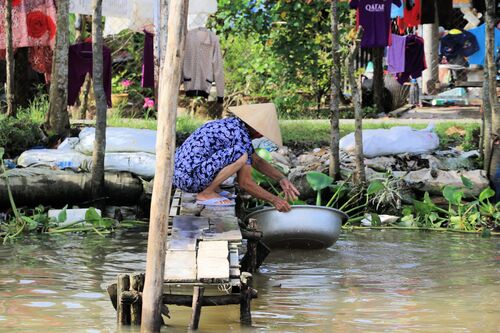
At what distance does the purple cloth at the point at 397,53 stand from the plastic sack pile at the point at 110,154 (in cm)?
597

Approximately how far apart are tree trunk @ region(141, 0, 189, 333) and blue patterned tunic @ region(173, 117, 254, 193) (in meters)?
2.14

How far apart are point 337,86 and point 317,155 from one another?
1.19 meters

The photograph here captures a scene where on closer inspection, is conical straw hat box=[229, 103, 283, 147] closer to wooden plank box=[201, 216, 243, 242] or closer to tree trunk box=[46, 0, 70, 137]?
wooden plank box=[201, 216, 243, 242]

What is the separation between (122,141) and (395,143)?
3254mm

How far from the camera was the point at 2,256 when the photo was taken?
26.8 ft

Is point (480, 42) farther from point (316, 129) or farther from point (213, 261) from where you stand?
point (213, 261)

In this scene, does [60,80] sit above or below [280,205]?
above

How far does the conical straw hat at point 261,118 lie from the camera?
24.1 feet

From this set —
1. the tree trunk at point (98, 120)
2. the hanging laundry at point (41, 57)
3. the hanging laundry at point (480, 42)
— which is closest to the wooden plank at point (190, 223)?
the tree trunk at point (98, 120)

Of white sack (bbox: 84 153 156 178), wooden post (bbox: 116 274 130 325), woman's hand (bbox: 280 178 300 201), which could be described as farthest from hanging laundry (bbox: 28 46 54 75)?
wooden post (bbox: 116 274 130 325)

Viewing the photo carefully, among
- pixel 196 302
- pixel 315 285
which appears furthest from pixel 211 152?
pixel 196 302

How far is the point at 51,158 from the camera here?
1046 cm

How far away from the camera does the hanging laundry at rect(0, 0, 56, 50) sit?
12.8m

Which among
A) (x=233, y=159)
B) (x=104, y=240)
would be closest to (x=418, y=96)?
(x=104, y=240)
